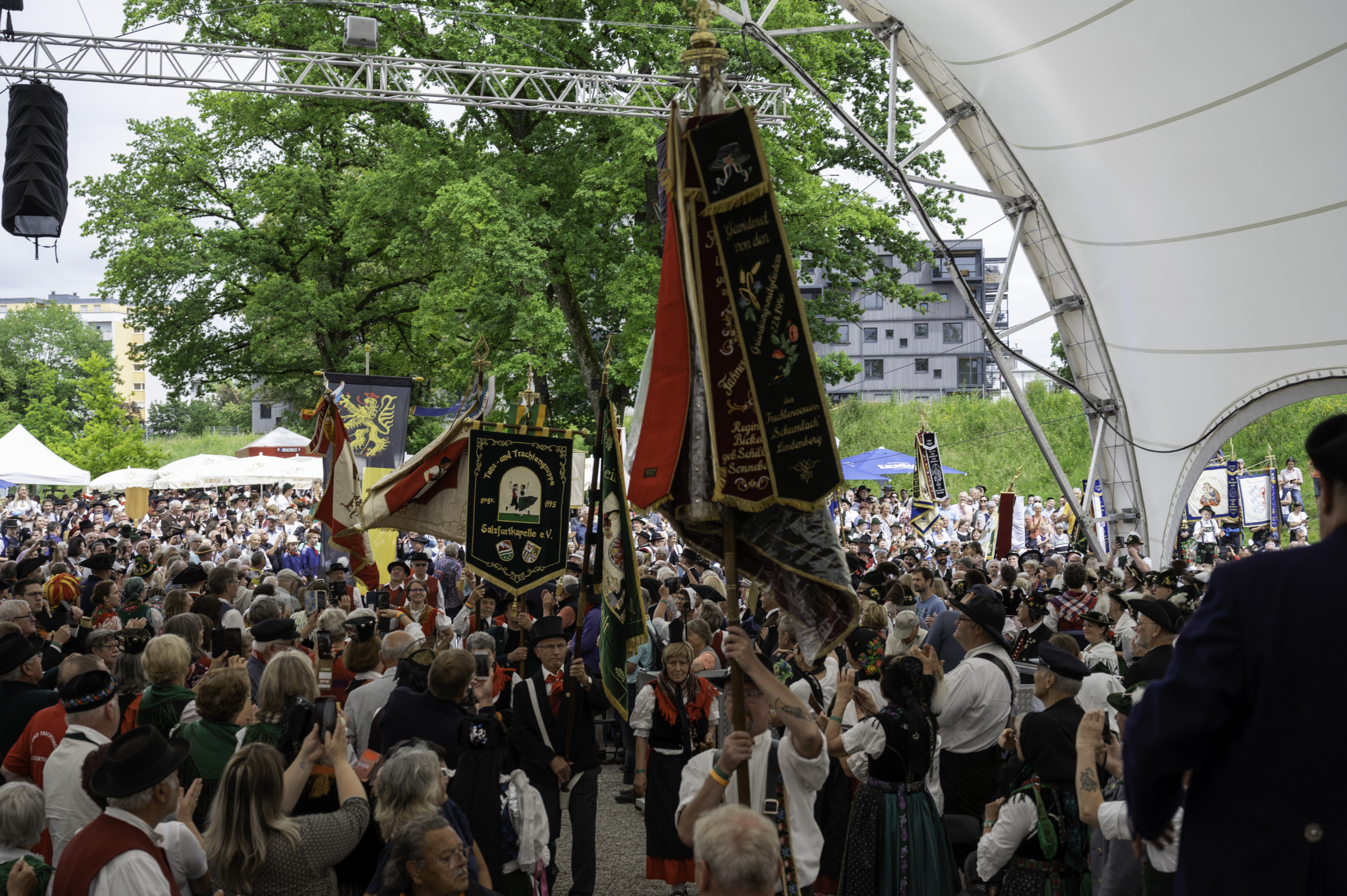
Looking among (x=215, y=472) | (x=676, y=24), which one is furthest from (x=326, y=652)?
(x=215, y=472)

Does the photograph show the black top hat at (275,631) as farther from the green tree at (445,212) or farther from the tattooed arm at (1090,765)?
the green tree at (445,212)

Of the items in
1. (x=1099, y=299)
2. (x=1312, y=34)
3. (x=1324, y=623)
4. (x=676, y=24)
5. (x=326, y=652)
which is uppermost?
(x=676, y=24)

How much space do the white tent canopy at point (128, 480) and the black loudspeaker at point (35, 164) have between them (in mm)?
20271

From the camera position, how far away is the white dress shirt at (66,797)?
15.3ft

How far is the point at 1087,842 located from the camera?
4805 millimetres

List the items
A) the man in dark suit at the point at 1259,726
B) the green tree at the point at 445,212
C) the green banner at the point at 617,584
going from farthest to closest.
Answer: the green tree at the point at 445,212
the green banner at the point at 617,584
the man in dark suit at the point at 1259,726

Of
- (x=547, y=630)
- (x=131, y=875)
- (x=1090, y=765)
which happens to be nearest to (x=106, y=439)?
(x=547, y=630)

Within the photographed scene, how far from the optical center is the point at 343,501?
11.0 metres

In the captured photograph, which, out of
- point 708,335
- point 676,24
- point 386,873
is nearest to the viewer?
point 386,873

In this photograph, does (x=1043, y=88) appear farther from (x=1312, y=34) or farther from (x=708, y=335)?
(x=708, y=335)

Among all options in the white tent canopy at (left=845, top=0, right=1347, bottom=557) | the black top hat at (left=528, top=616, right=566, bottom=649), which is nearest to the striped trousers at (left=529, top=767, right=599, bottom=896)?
the black top hat at (left=528, top=616, right=566, bottom=649)

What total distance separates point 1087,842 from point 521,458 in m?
5.38

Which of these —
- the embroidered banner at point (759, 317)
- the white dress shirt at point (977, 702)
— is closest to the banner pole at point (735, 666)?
the embroidered banner at point (759, 317)

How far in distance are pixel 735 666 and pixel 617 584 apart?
130 inches
